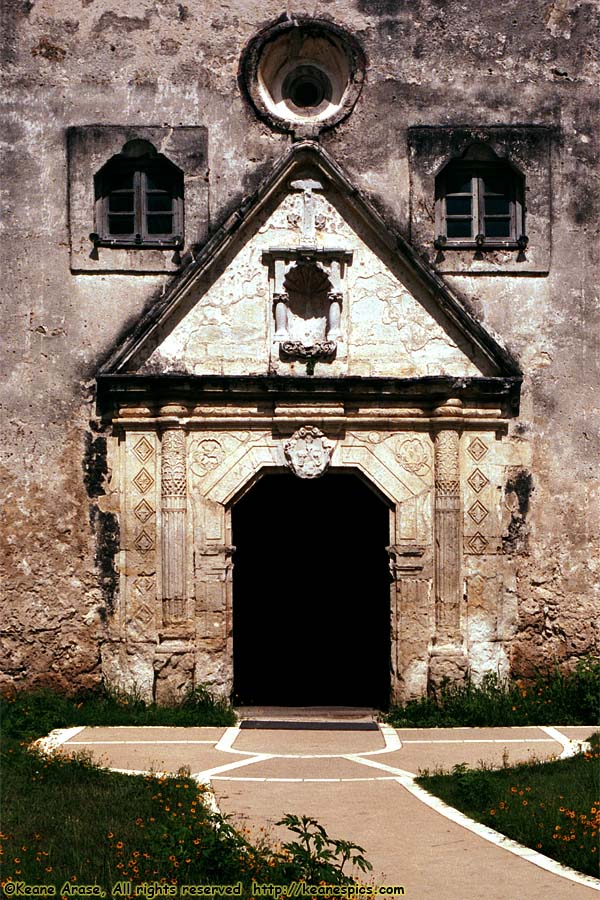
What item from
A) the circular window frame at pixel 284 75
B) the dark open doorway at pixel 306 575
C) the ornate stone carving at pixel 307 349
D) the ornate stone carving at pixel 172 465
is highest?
the circular window frame at pixel 284 75

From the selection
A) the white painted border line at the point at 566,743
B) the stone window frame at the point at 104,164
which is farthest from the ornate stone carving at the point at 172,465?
the white painted border line at the point at 566,743

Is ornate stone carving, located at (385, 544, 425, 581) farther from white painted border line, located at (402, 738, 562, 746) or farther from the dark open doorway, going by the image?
the dark open doorway

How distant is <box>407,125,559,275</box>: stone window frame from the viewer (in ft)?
44.3

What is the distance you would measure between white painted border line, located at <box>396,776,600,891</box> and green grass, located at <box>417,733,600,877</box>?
58mm

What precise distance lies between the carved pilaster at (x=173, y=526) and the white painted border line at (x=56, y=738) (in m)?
1.43

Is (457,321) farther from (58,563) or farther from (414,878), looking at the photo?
(414,878)

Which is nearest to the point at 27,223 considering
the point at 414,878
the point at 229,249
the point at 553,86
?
the point at 229,249

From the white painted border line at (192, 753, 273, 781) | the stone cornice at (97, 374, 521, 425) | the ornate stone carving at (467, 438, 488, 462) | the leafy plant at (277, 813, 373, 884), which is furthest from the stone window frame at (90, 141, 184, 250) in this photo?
the leafy plant at (277, 813, 373, 884)

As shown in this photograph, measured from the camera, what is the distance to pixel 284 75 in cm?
1388

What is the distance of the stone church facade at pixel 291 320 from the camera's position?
1316 cm

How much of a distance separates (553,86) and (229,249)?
3.71 metres

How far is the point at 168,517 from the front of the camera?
1308 cm

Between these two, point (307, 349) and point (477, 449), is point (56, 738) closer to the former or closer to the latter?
point (307, 349)

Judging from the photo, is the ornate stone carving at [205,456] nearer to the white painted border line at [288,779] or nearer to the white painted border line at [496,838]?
the white painted border line at [288,779]
